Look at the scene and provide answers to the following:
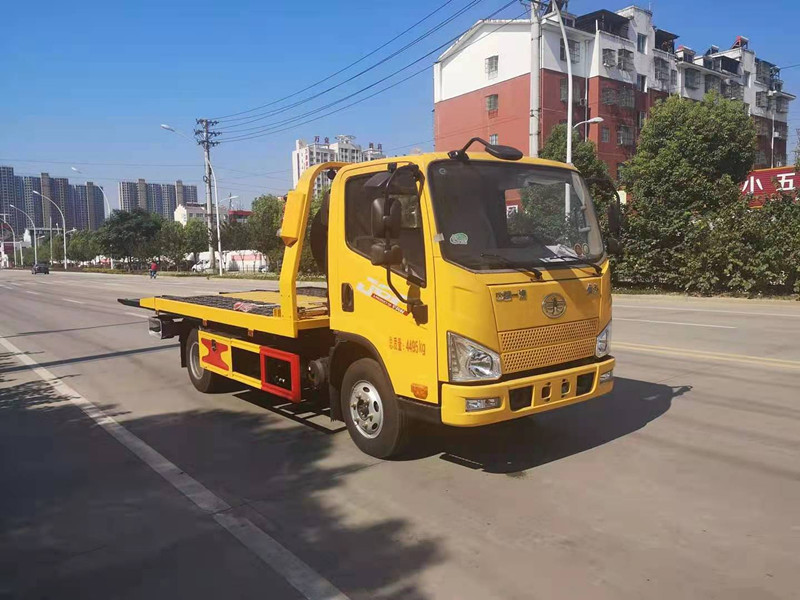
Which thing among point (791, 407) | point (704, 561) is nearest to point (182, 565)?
point (704, 561)

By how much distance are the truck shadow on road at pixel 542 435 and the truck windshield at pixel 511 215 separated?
5.25ft

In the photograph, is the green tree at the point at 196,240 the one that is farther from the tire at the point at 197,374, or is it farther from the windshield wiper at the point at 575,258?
the windshield wiper at the point at 575,258

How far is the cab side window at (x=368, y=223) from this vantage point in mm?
4305

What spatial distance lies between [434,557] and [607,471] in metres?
1.85

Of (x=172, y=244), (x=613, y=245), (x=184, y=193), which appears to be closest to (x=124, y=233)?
(x=172, y=244)

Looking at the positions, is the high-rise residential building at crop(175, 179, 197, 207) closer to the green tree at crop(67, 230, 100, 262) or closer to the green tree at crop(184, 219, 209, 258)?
the green tree at crop(67, 230, 100, 262)

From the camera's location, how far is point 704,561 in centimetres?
322

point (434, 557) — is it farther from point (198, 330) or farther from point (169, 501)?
point (198, 330)

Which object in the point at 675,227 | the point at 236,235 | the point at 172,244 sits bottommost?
the point at 675,227

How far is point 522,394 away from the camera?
4238mm

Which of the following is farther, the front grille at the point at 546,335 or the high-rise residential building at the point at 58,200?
the high-rise residential building at the point at 58,200

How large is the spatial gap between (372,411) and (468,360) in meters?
1.14

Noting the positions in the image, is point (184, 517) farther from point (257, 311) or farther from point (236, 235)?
point (236, 235)

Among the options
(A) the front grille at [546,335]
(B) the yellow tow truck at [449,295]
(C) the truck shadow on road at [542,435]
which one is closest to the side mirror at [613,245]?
(B) the yellow tow truck at [449,295]
